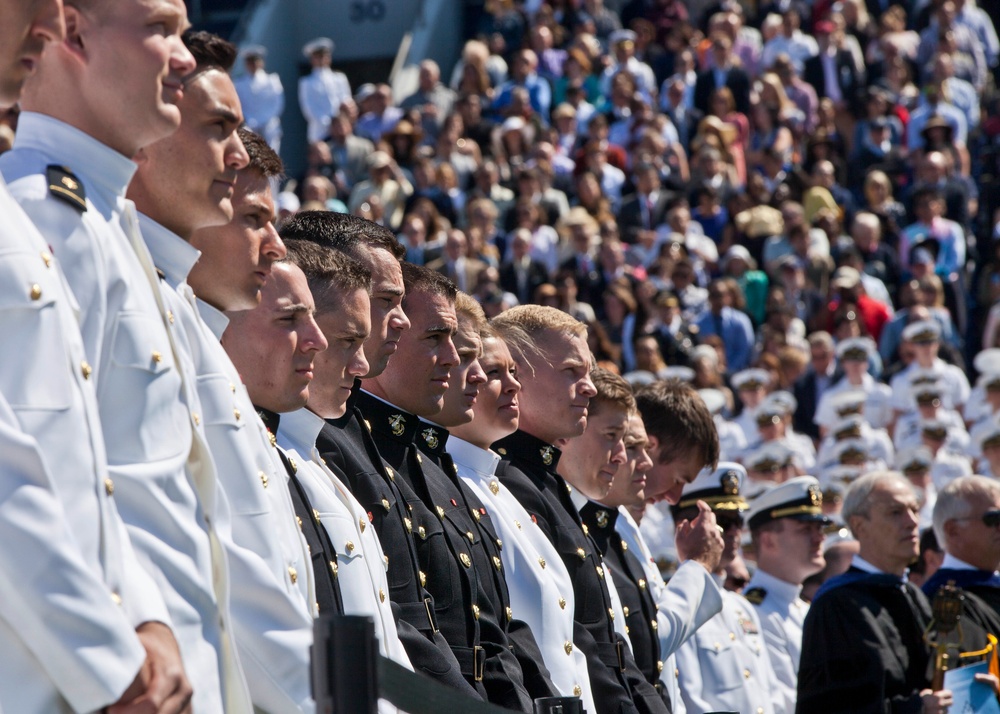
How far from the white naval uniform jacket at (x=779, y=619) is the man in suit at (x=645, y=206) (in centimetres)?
905

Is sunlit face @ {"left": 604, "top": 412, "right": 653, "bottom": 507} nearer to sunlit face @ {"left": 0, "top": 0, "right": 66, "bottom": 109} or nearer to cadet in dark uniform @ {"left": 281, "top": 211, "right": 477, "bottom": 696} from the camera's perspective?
cadet in dark uniform @ {"left": 281, "top": 211, "right": 477, "bottom": 696}

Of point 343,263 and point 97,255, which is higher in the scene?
point 97,255

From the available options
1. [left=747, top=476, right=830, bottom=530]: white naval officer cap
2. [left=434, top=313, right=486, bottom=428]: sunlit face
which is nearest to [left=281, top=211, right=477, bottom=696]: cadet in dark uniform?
[left=434, top=313, right=486, bottom=428]: sunlit face

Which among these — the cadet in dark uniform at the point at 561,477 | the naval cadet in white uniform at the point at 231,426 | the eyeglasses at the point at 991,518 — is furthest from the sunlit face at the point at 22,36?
the eyeglasses at the point at 991,518

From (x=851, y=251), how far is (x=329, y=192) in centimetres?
514

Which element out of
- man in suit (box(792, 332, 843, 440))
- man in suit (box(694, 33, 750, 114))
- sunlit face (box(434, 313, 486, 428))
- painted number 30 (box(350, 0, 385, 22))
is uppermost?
sunlit face (box(434, 313, 486, 428))

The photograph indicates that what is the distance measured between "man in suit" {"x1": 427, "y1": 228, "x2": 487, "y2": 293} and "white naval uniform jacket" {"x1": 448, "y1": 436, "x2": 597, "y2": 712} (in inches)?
392

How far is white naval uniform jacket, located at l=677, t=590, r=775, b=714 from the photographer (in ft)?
22.1

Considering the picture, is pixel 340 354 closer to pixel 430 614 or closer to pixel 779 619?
pixel 430 614

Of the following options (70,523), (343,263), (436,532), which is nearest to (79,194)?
(70,523)

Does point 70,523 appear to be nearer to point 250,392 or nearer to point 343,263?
point 250,392

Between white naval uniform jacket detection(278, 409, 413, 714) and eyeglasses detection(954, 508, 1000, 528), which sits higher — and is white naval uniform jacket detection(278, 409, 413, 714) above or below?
above

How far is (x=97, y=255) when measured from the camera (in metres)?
2.63

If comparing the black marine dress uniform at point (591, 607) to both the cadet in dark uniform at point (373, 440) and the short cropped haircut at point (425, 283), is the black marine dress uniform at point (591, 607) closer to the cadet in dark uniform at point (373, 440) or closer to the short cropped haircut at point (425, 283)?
the short cropped haircut at point (425, 283)
